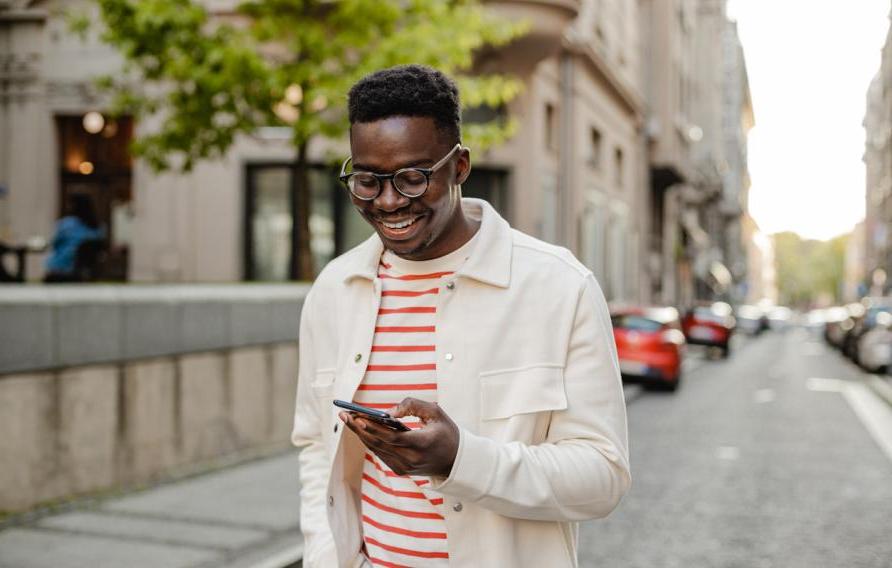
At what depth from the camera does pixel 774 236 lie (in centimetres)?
16950

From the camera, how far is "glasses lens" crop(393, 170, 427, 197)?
81.0 inches

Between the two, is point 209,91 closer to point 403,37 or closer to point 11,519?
point 403,37

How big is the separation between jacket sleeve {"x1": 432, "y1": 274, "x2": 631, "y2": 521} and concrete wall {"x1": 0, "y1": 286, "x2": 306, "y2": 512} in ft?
19.2

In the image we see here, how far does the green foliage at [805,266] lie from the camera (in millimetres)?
Answer: 142750

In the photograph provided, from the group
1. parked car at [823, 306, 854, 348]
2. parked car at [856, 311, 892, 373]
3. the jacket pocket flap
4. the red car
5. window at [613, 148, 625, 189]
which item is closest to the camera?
the jacket pocket flap

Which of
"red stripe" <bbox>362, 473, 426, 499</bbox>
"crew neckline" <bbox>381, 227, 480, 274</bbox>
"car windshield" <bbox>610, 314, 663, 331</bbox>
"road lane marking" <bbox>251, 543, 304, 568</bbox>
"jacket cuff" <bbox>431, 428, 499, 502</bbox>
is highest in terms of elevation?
"crew neckline" <bbox>381, 227, 480, 274</bbox>

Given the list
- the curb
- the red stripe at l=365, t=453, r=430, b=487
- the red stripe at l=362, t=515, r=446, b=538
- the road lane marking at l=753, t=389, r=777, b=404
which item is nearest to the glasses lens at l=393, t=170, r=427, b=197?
the red stripe at l=365, t=453, r=430, b=487

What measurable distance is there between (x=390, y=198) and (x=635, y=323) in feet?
54.7

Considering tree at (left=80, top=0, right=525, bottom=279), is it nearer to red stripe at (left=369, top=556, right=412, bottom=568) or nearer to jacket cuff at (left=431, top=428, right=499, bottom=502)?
red stripe at (left=369, top=556, right=412, bottom=568)

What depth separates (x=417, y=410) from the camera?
186 cm

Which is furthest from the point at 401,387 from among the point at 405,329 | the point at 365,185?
the point at 365,185

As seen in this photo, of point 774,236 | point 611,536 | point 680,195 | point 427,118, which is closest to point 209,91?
point 611,536

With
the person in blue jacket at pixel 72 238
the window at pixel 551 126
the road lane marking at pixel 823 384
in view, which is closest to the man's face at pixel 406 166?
the person in blue jacket at pixel 72 238

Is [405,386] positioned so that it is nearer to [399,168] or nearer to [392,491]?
[392,491]
